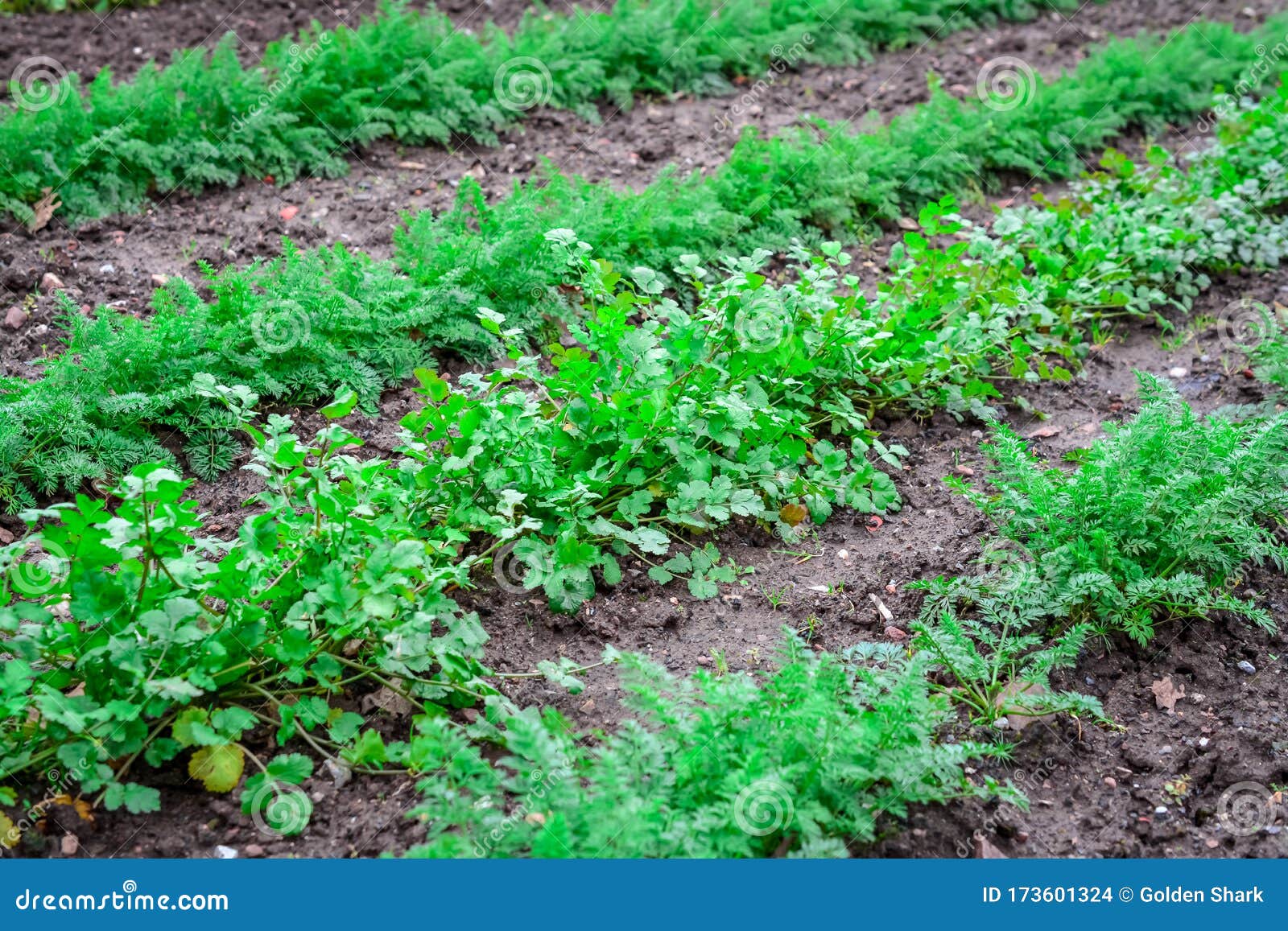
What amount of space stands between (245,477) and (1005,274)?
333 centimetres

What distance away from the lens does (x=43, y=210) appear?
5262 mm

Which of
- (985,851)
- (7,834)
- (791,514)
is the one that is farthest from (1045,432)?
(7,834)

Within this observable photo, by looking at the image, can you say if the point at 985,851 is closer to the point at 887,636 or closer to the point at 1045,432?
the point at 887,636

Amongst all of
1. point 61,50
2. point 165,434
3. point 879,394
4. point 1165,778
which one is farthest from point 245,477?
point 61,50

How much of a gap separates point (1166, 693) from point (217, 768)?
278 centimetres

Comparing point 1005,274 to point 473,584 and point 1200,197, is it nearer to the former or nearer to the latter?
point 1200,197

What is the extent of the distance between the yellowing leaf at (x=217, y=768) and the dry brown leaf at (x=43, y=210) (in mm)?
3290

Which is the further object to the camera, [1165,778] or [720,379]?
[720,379]

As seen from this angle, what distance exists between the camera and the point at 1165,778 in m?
3.26

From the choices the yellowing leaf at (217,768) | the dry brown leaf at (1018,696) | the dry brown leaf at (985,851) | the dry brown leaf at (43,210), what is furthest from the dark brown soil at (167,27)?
the dry brown leaf at (985,851)

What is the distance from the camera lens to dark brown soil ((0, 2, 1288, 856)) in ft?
9.77

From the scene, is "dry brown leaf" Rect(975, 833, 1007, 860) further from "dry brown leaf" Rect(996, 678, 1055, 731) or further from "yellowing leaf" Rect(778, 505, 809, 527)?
"yellowing leaf" Rect(778, 505, 809, 527)

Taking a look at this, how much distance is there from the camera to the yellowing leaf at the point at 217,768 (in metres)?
2.98

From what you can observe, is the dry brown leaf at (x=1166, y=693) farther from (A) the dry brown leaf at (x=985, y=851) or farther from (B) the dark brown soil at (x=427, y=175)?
(B) the dark brown soil at (x=427, y=175)
